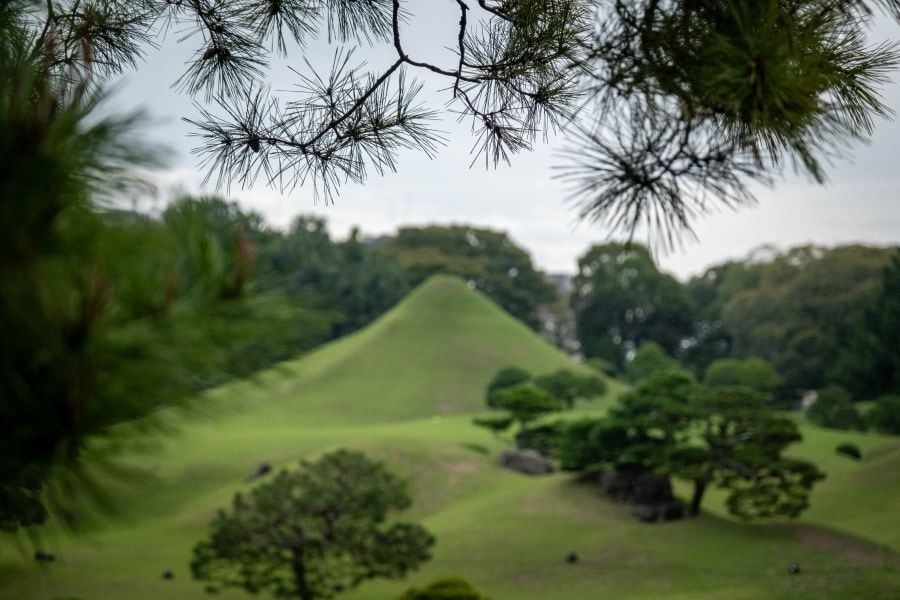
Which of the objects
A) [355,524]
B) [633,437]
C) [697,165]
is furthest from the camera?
[633,437]

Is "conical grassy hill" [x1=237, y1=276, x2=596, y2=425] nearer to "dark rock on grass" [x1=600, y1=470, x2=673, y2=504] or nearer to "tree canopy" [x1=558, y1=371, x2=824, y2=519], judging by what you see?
"dark rock on grass" [x1=600, y1=470, x2=673, y2=504]

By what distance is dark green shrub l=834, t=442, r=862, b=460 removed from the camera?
17.8 meters

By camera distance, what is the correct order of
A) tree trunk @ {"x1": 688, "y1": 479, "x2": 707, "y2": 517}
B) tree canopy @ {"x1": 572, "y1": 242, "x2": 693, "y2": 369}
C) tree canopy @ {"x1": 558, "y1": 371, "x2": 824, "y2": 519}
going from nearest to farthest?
tree canopy @ {"x1": 558, "y1": 371, "x2": 824, "y2": 519} → tree trunk @ {"x1": 688, "y1": 479, "x2": 707, "y2": 517} → tree canopy @ {"x1": 572, "y1": 242, "x2": 693, "y2": 369}

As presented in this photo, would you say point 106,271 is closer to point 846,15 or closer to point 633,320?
point 846,15

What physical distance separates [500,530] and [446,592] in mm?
5420

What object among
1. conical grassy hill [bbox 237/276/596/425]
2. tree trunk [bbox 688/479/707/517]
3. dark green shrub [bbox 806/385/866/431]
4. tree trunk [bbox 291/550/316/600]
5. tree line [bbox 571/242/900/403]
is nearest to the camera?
tree trunk [bbox 291/550/316/600]

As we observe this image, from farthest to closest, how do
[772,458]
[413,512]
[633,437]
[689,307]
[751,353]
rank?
1. [689,307]
2. [751,353]
3. [413,512]
4. [633,437]
5. [772,458]

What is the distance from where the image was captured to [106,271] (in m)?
1.14

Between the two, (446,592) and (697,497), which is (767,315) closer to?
(697,497)

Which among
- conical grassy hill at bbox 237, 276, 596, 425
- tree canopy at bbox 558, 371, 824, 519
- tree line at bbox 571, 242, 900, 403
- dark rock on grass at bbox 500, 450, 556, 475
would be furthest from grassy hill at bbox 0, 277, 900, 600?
tree line at bbox 571, 242, 900, 403

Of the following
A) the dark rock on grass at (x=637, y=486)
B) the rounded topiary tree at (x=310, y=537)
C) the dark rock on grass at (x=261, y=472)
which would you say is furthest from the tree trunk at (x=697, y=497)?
the dark rock on grass at (x=261, y=472)

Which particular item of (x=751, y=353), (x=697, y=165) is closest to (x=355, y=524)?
(x=697, y=165)

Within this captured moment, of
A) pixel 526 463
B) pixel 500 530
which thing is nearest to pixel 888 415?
pixel 526 463

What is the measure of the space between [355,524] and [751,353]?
25607mm
